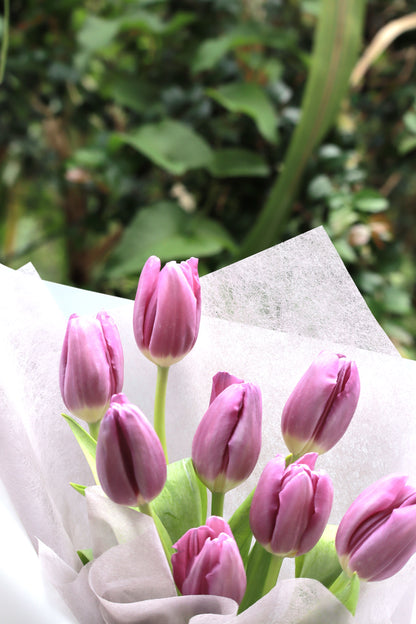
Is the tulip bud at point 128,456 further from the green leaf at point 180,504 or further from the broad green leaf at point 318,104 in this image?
the broad green leaf at point 318,104

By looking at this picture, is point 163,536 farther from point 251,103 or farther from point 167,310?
point 251,103

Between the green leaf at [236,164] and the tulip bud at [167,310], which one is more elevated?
the tulip bud at [167,310]

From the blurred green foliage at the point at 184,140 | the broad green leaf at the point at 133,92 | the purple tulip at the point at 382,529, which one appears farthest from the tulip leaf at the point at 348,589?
the broad green leaf at the point at 133,92

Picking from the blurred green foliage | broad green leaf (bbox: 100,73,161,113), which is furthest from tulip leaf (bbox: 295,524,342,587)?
broad green leaf (bbox: 100,73,161,113)

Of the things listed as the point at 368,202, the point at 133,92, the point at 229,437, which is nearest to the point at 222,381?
the point at 229,437

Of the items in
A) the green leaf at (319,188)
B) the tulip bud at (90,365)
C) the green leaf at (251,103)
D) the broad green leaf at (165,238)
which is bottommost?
the broad green leaf at (165,238)

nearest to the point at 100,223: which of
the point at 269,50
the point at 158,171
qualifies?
the point at 158,171

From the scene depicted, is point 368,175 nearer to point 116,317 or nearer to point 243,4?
point 243,4
